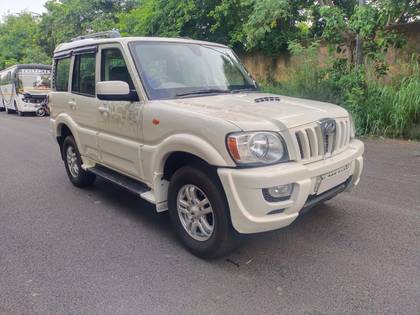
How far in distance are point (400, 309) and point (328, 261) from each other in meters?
0.74

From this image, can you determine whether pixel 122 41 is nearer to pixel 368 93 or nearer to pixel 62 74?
pixel 62 74

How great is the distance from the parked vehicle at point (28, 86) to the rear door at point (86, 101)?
53.4ft

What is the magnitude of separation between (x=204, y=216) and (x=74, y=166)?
3053 mm

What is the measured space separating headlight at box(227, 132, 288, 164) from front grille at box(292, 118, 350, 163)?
6.6 inches

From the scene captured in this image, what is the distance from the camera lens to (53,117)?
5934 millimetres

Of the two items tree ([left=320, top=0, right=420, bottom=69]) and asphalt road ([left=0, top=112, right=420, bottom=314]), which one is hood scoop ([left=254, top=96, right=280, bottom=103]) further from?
tree ([left=320, top=0, right=420, bottom=69])

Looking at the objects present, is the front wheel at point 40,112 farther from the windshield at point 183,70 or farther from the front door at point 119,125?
the windshield at point 183,70

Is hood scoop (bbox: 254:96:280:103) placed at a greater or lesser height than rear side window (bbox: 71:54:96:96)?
lesser

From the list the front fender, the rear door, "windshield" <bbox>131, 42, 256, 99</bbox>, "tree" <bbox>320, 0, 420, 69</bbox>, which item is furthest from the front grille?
"tree" <bbox>320, 0, 420, 69</bbox>

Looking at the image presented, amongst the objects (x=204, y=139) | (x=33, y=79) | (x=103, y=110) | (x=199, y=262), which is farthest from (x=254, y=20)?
(x=33, y=79)

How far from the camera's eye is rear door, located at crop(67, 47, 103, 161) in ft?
15.4

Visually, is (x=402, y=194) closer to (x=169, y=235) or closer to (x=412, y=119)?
(x=169, y=235)

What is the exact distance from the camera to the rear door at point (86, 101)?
15.4 feet

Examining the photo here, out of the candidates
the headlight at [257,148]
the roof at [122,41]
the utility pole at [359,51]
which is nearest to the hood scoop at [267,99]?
the headlight at [257,148]
